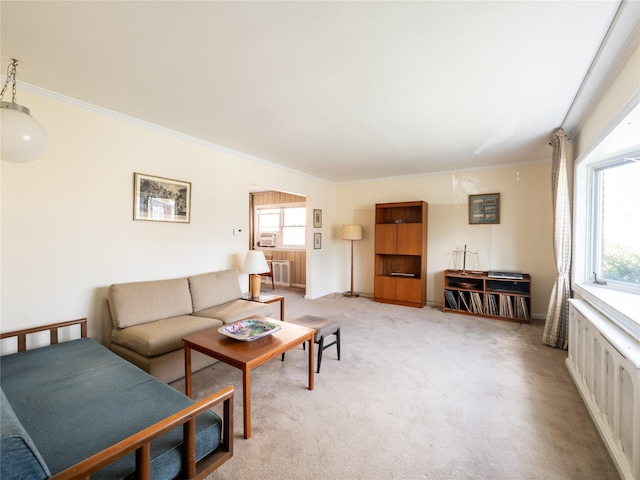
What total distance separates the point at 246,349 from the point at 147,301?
4.39 feet

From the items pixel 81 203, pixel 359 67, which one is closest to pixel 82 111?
pixel 81 203

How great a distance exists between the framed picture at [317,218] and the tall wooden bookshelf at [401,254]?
1166 mm

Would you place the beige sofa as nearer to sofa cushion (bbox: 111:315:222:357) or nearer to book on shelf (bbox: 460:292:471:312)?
sofa cushion (bbox: 111:315:222:357)

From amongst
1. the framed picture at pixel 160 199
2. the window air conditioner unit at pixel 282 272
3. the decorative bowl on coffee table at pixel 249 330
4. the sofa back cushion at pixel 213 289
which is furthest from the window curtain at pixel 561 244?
the window air conditioner unit at pixel 282 272

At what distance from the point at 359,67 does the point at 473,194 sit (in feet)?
12.3

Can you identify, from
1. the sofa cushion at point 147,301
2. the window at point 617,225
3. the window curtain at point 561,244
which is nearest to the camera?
the window at point 617,225

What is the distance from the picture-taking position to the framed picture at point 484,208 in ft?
15.3

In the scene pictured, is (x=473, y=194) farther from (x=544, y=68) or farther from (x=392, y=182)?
(x=544, y=68)

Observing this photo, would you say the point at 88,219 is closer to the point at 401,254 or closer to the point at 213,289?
the point at 213,289

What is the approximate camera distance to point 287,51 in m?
1.84

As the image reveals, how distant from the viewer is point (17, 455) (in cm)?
77

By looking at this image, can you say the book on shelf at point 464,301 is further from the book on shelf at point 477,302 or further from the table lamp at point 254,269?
the table lamp at point 254,269

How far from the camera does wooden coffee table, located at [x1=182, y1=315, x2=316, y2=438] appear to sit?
1.75 metres

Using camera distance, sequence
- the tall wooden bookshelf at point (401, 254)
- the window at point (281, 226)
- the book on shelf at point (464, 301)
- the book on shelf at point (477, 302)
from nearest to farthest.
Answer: the book on shelf at point (477, 302) < the book on shelf at point (464, 301) < the tall wooden bookshelf at point (401, 254) < the window at point (281, 226)
